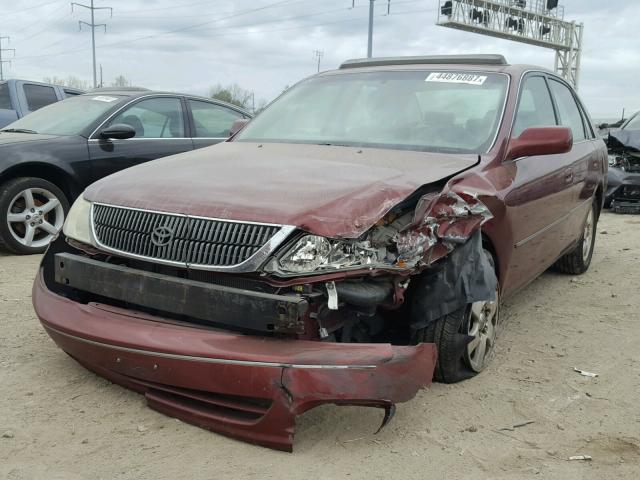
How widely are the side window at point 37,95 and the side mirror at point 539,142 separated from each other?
8306 millimetres

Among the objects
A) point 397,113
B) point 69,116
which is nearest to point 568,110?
point 397,113

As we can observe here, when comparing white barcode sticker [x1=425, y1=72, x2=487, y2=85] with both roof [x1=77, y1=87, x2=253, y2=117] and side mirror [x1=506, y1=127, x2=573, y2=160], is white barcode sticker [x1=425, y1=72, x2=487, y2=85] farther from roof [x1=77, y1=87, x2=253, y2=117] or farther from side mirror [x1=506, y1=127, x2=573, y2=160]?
roof [x1=77, y1=87, x2=253, y2=117]

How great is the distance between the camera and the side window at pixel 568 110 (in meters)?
5.12

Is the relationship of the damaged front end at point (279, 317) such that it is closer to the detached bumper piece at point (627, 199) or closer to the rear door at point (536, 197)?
the rear door at point (536, 197)

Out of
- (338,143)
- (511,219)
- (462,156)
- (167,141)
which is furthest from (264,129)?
(167,141)

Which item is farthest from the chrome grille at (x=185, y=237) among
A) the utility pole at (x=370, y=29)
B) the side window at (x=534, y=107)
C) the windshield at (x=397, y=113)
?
the utility pole at (x=370, y=29)

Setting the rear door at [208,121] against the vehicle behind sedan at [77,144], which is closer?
the vehicle behind sedan at [77,144]

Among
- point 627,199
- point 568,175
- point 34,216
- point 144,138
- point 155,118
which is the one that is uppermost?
point 568,175

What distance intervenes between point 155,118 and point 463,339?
5045mm

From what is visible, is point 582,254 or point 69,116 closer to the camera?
point 582,254

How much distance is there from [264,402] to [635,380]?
2172 mm

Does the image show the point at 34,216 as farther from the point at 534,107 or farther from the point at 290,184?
the point at 534,107

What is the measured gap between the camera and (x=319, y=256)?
2.64 meters

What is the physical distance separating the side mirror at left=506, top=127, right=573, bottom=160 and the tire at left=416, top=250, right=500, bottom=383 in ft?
2.22
